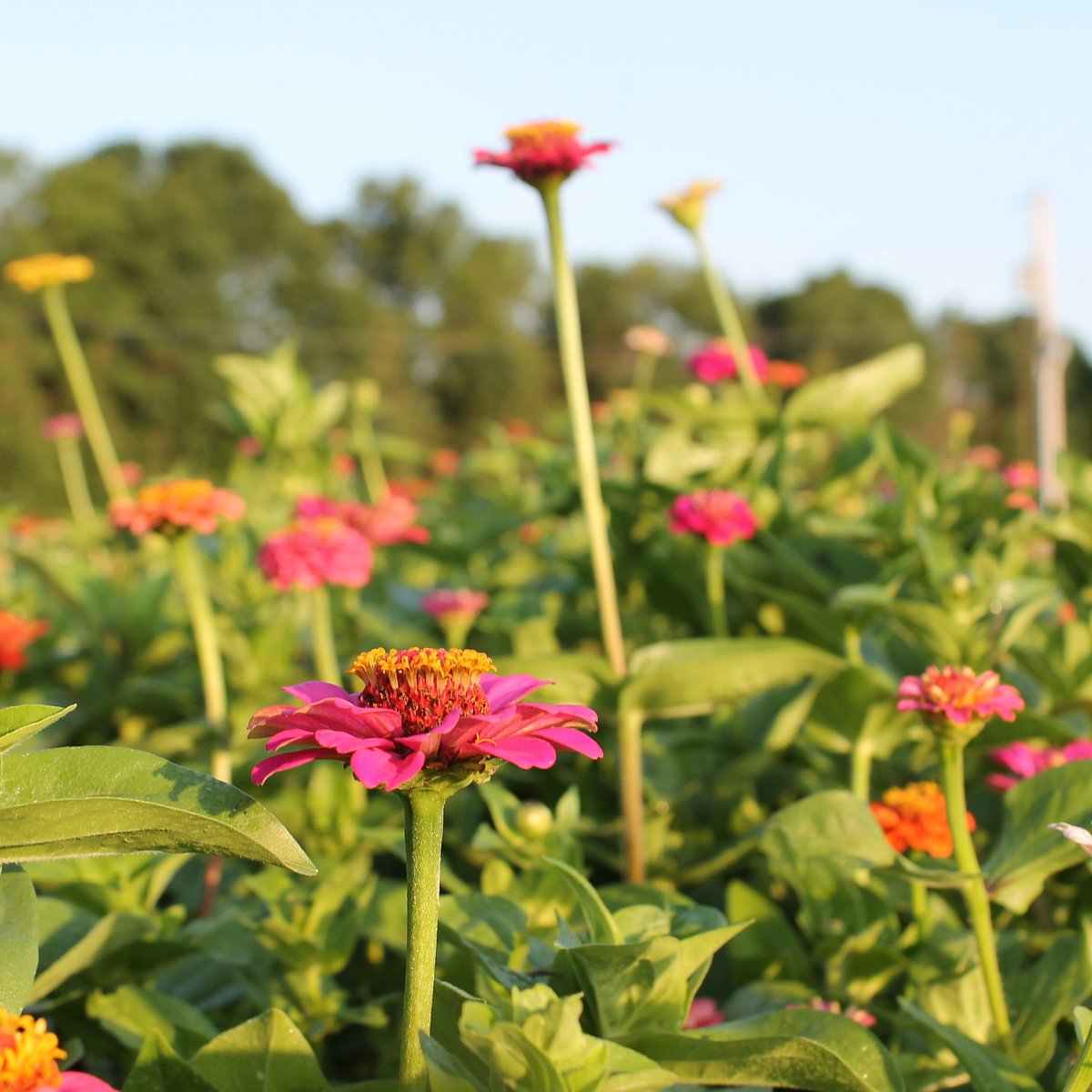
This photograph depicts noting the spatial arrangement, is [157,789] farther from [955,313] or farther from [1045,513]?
[955,313]

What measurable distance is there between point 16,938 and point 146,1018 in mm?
274

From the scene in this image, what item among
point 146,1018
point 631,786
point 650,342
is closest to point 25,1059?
point 146,1018

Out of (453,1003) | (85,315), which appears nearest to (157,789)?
(453,1003)

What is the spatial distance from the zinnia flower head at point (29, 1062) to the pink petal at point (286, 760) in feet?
0.50

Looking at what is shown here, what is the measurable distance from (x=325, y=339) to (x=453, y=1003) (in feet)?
81.7

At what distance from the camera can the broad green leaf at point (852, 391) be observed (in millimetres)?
2029

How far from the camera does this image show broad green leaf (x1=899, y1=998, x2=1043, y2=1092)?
870 millimetres

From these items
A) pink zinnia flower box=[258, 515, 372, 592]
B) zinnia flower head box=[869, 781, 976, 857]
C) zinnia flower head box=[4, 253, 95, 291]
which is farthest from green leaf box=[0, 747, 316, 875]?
zinnia flower head box=[4, 253, 95, 291]

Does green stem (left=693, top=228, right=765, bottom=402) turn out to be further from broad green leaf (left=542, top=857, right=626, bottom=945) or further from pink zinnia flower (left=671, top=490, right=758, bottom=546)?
broad green leaf (left=542, top=857, right=626, bottom=945)

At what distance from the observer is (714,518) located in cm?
155

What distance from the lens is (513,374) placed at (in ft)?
90.3

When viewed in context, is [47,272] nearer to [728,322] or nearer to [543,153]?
[728,322]

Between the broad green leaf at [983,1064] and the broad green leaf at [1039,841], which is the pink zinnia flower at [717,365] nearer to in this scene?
the broad green leaf at [1039,841]

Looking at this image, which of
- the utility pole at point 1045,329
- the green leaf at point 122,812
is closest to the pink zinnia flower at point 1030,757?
the green leaf at point 122,812
